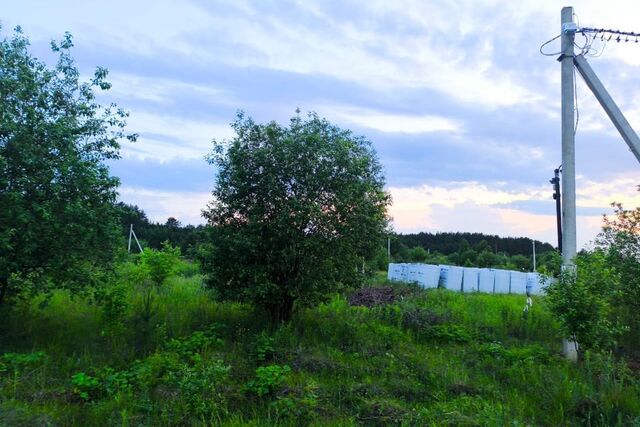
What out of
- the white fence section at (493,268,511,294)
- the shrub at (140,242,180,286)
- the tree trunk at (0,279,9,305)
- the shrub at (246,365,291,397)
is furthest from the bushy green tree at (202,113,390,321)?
the white fence section at (493,268,511,294)

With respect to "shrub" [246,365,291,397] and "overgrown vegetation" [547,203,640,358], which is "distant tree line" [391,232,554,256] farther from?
"shrub" [246,365,291,397]

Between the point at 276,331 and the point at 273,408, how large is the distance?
2682mm

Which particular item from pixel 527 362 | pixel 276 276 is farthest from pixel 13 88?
pixel 527 362

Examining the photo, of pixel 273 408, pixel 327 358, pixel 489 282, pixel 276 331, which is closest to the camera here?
pixel 273 408

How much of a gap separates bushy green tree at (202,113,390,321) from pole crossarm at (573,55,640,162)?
4.91m

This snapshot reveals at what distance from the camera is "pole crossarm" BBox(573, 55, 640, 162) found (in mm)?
9578

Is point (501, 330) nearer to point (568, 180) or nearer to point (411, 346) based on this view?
point (411, 346)

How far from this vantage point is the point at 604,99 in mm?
9656

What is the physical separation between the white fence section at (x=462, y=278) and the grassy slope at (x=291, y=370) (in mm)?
7634

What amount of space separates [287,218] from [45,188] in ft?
12.6

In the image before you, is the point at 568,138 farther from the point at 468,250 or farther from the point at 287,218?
the point at 468,250

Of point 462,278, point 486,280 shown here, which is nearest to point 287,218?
point 462,278

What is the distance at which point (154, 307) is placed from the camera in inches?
384

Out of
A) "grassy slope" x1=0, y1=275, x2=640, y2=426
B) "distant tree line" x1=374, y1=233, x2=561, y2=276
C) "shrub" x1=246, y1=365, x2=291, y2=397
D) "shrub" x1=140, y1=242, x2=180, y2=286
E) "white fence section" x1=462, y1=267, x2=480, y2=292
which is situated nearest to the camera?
"grassy slope" x1=0, y1=275, x2=640, y2=426
